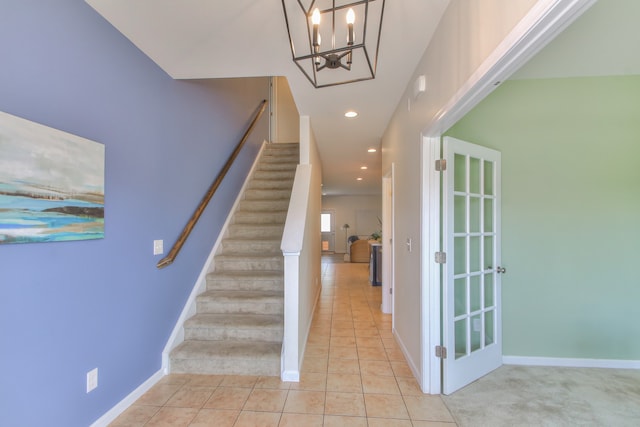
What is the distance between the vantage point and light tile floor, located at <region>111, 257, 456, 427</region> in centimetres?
190

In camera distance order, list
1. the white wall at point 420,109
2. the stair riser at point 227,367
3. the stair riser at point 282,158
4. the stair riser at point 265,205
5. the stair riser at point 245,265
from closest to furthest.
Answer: the white wall at point 420,109
the stair riser at point 227,367
the stair riser at point 245,265
the stair riser at point 265,205
the stair riser at point 282,158

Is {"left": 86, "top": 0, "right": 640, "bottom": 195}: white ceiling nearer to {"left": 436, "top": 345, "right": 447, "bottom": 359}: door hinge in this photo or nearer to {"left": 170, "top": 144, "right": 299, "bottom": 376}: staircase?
{"left": 170, "top": 144, "right": 299, "bottom": 376}: staircase

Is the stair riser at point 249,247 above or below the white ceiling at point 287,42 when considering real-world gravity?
below

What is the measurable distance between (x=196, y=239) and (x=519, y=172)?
3214mm

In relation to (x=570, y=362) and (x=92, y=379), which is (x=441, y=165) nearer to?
(x=570, y=362)

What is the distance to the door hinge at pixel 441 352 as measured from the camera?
2180 mm

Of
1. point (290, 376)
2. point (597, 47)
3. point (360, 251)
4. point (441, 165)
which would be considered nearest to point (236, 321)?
point (290, 376)

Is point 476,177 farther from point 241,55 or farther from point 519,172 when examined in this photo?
point 241,55

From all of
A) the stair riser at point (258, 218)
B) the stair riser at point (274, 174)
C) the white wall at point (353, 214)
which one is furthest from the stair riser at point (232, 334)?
the white wall at point (353, 214)

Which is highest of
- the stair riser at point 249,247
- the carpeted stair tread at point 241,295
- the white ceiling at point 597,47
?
the white ceiling at point 597,47

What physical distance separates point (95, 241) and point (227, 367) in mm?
1438

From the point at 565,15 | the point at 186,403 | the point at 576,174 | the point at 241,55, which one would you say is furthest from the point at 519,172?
the point at 186,403

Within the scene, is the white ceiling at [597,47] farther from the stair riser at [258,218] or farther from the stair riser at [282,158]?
the stair riser at [282,158]

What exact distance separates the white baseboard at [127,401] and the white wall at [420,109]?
2.10 metres
